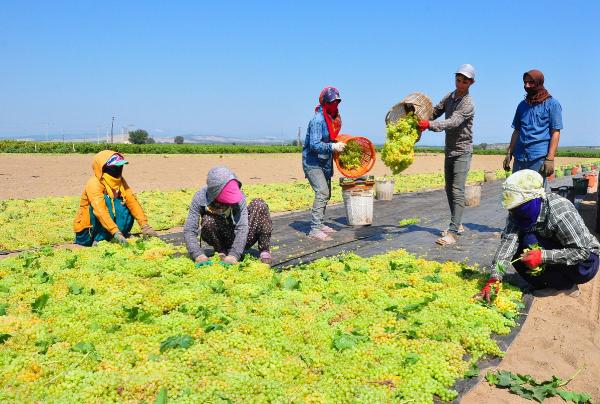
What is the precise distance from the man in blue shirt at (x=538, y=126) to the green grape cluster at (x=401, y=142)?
152 cm

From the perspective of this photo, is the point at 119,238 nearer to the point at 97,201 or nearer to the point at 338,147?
the point at 97,201

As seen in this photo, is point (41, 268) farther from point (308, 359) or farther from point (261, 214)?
point (308, 359)

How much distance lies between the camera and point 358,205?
30.0 ft

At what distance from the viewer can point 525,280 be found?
18.5ft

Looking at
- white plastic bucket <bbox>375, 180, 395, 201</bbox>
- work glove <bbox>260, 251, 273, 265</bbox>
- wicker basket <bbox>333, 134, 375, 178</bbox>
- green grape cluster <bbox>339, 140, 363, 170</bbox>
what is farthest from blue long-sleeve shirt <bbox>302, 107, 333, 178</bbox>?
white plastic bucket <bbox>375, 180, 395, 201</bbox>

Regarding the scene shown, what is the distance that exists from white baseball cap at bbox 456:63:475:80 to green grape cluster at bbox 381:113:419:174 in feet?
3.14

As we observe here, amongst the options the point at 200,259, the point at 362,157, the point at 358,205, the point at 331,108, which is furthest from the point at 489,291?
the point at 358,205

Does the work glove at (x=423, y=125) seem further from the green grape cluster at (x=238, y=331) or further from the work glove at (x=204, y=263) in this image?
the work glove at (x=204, y=263)

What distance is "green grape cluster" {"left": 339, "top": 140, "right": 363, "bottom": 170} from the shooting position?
859 centimetres

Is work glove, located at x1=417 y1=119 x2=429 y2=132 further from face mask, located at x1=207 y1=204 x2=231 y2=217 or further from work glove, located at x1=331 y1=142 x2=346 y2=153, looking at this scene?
face mask, located at x1=207 y1=204 x2=231 y2=217

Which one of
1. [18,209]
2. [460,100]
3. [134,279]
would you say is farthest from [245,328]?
[18,209]

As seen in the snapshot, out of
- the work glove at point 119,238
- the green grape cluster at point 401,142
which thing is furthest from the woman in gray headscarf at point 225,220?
the green grape cluster at point 401,142

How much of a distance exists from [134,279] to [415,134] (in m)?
4.52

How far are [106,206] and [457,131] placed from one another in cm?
529
